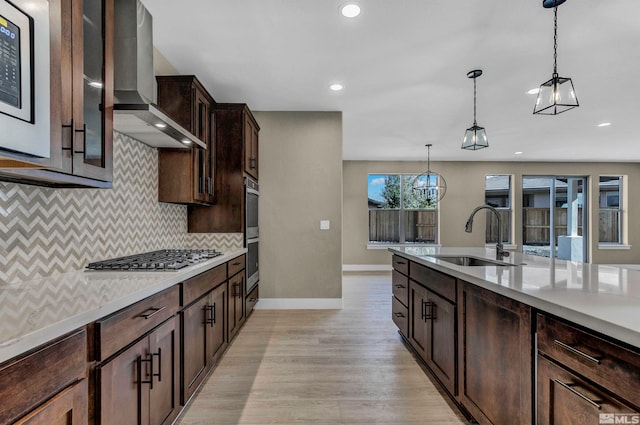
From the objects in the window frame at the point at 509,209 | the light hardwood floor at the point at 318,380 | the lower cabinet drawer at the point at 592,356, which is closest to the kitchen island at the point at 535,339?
the lower cabinet drawer at the point at 592,356

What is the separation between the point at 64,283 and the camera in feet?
4.84

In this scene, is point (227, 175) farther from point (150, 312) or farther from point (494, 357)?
point (494, 357)

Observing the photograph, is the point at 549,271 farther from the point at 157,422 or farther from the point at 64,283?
the point at 64,283

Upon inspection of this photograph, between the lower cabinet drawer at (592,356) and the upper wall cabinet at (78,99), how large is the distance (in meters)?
1.88

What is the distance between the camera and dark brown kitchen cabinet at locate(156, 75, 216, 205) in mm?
2754

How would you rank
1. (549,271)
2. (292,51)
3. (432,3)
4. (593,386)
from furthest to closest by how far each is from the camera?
(292,51)
(432,3)
(549,271)
(593,386)

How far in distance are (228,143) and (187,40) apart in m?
1.13

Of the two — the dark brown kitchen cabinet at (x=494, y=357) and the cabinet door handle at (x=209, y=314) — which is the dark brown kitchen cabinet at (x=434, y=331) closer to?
the dark brown kitchen cabinet at (x=494, y=357)

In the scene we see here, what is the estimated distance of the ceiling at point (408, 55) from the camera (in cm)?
213

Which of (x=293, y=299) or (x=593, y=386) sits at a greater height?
(x=593, y=386)

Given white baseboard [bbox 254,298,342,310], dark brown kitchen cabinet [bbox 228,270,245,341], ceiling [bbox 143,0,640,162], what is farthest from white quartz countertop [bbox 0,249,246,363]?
white baseboard [bbox 254,298,342,310]

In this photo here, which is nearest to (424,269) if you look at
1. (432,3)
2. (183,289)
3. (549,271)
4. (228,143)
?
(549,271)

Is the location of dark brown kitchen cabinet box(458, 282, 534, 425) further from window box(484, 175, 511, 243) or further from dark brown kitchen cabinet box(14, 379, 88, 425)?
window box(484, 175, 511, 243)

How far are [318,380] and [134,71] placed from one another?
2.35 meters
